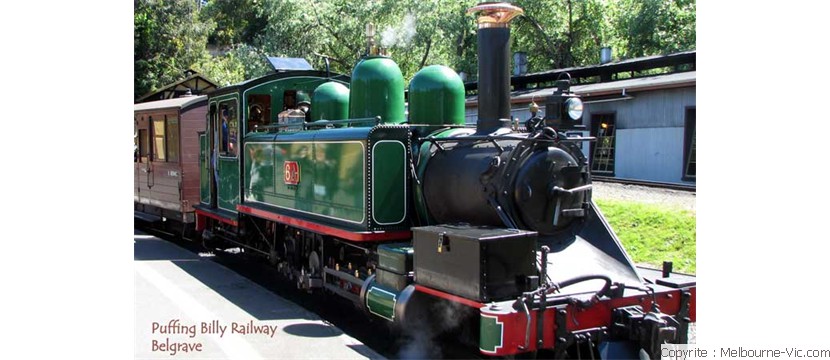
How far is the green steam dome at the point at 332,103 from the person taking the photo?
875 centimetres

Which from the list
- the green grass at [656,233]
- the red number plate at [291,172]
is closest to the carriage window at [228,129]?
the red number plate at [291,172]

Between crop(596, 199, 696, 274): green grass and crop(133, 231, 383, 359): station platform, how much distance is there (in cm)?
476

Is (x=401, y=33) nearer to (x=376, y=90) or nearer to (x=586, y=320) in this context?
(x=376, y=90)

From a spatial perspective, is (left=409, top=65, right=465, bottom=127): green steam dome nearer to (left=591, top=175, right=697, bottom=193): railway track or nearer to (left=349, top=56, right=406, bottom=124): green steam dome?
(left=349, top=56, right=406, bottom=124): green steam dome

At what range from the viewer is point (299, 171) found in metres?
8.07

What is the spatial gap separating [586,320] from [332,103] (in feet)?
15.4

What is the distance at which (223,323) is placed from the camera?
7.11m

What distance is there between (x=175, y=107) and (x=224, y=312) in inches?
247

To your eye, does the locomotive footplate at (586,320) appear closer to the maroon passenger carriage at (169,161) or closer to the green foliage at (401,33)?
the maroon passenger carriage at (169,161)

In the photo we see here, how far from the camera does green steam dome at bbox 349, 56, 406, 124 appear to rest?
24.7ft

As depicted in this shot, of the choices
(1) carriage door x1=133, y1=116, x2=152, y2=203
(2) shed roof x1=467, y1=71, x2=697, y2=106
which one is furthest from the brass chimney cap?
(1) carriage door x1=133, y1=116, x2=152, y2=203

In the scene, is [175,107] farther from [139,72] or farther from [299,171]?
[139,72]

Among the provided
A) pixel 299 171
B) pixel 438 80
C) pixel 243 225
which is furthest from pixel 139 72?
pixel 438 80

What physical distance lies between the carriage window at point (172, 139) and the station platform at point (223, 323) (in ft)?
11.1
